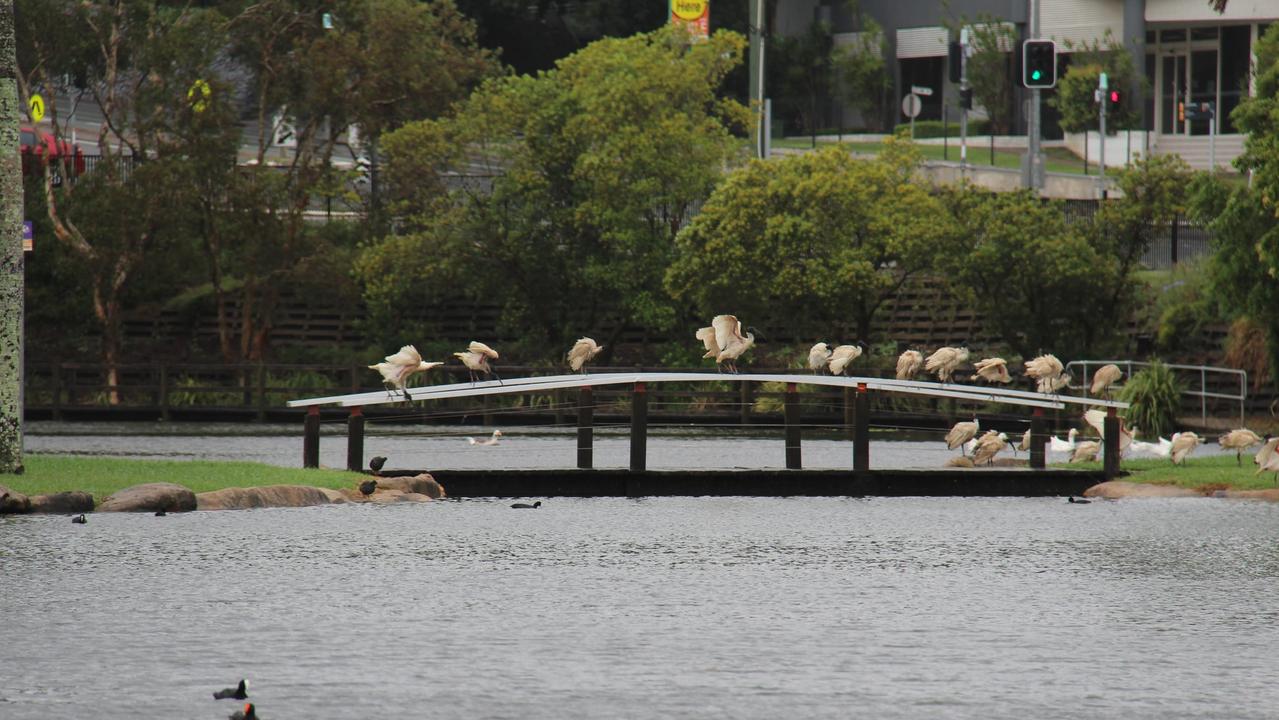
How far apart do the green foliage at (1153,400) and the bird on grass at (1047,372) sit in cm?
838

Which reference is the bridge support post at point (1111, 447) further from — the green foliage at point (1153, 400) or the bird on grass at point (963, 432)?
the green foliage at point (1153, 400)

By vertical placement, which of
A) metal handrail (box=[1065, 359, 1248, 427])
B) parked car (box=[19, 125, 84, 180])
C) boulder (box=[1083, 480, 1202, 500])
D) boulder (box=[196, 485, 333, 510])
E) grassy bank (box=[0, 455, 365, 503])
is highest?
parked car (box=[19, 125, 84, 180])

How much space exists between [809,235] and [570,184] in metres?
7.01

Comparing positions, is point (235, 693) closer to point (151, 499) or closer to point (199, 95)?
point (151, 499)

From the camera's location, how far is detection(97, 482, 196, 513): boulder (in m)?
21.8

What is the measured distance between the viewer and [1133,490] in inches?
1010

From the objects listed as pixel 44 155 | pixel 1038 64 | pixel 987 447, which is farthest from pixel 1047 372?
pixel 44 155

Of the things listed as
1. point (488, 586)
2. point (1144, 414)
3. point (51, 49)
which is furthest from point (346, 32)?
point (488, 586)

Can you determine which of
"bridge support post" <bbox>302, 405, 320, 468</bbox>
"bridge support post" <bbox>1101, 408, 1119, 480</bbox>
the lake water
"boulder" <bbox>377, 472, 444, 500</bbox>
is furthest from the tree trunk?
"bridge support post" <bbox>1101, 408, 1119, 480</bbox>

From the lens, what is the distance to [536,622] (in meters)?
14.5

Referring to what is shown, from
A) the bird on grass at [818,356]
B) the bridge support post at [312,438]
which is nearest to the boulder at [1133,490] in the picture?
the bird on grass at [818,356]

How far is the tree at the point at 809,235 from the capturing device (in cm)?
4534

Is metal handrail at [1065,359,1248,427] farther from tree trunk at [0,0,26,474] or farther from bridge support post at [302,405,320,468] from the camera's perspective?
tree trunk at [0,0,26,474]

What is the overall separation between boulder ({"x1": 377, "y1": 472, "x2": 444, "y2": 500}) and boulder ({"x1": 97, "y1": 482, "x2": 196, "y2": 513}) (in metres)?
2.65
